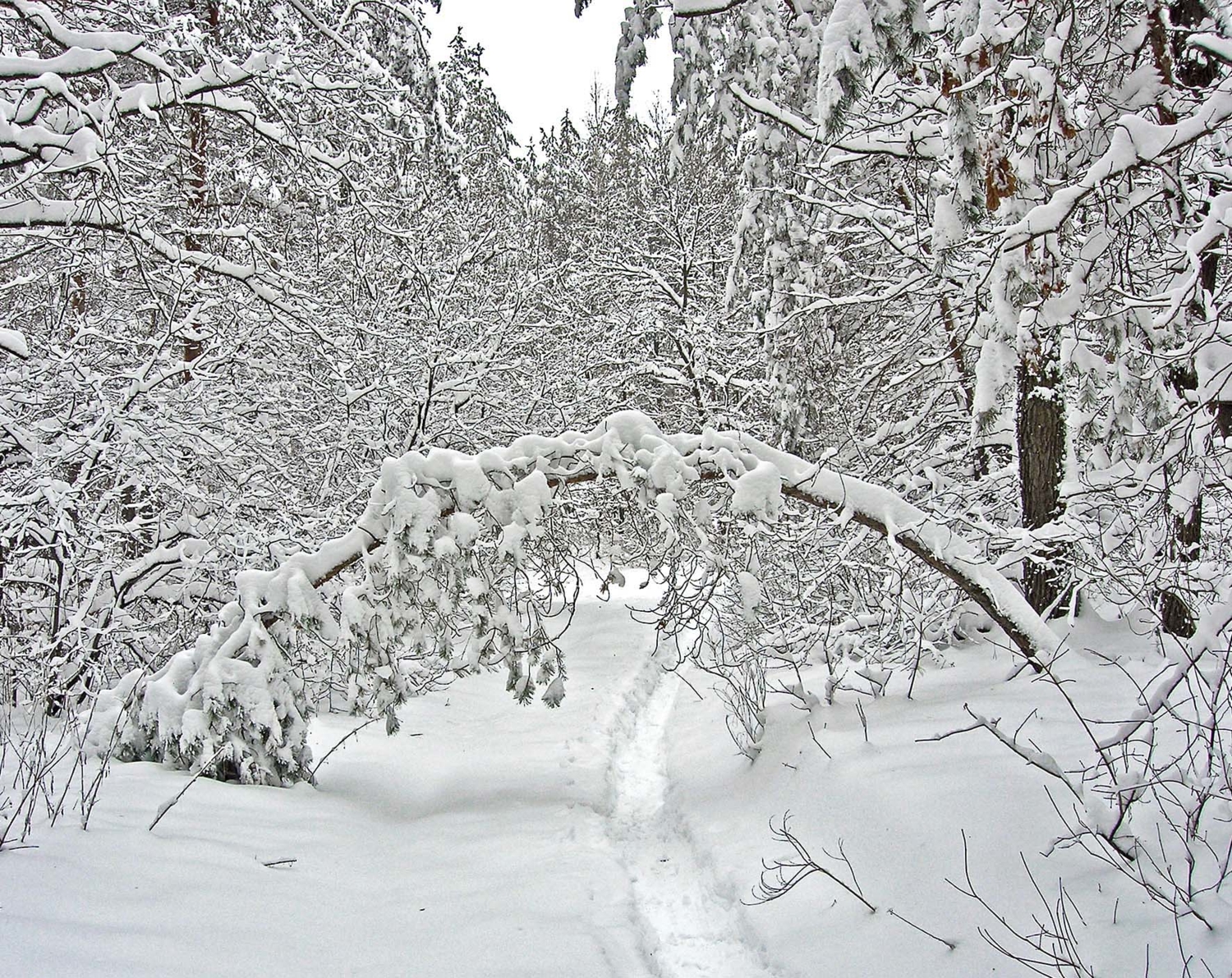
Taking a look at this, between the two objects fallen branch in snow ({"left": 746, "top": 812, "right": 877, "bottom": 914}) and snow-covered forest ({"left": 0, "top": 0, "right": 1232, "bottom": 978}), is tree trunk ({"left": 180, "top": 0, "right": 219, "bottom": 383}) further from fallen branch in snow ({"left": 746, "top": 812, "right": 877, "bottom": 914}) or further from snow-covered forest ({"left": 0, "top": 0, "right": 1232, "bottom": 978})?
fallen branch in snow ({"left": 746, "top": 812, "right": 877, "bottom": 914})

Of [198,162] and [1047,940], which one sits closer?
[1047,940]

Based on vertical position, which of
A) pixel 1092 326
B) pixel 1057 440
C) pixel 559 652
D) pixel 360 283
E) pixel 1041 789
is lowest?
pixel 1041 789

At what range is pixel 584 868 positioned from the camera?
505cm

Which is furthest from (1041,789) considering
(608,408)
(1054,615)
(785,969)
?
(608,408)

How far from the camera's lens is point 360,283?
10969 millimetres

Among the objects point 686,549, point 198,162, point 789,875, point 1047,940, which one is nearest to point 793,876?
point 789,875

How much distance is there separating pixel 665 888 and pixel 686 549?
2204mm

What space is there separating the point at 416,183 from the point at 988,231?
904 centimetres

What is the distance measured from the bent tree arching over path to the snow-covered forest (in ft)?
0.12

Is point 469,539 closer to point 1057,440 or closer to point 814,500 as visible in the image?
point 814,500

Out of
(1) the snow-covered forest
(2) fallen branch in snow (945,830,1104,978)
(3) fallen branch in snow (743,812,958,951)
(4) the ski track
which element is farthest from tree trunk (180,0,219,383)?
(2) fallen branch in snow (945,830,1104,978)

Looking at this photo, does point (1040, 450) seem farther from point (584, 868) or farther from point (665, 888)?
point (584, 868)

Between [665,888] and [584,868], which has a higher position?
[584,868]

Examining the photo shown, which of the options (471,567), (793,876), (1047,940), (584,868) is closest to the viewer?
(1047,940)
